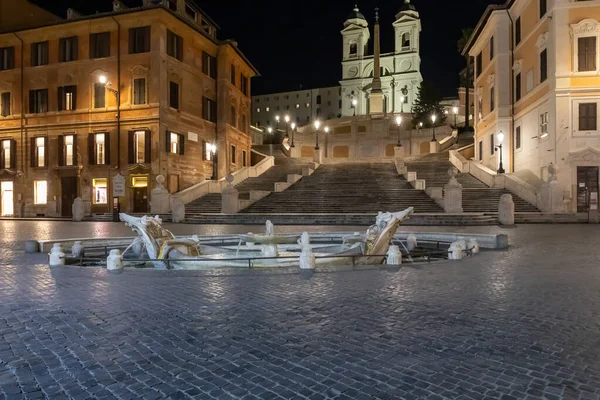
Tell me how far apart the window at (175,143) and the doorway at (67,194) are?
7.76 m

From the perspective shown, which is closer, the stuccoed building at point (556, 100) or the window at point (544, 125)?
the stuccoed building at point (556, 100)

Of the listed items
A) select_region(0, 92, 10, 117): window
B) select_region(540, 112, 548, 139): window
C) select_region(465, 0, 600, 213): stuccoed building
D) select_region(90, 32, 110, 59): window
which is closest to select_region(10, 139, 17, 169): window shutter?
select_region(0, 92, 10, 117): window

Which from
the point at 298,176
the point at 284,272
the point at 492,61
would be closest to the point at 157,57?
the point at 298,176

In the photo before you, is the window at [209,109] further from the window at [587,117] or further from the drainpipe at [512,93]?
the window at [587,117]

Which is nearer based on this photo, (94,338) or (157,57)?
(94,338)

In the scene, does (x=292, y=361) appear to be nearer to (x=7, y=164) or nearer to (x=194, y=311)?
(x=194, y=311)

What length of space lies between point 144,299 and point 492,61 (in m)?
37.1

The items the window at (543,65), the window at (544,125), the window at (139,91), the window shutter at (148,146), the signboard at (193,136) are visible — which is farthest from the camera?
the signboard at (193,136)

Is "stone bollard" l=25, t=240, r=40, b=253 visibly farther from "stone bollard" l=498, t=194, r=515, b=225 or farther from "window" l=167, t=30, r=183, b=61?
"window" l=167, t=30, r=183, b=61

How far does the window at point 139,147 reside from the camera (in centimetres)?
3438

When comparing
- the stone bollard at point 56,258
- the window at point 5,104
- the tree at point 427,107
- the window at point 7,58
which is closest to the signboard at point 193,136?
the window at point 5,104

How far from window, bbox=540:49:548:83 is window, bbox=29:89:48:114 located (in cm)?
3561

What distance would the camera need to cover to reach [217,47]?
139 ft

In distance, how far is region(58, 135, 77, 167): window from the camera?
118 feet
